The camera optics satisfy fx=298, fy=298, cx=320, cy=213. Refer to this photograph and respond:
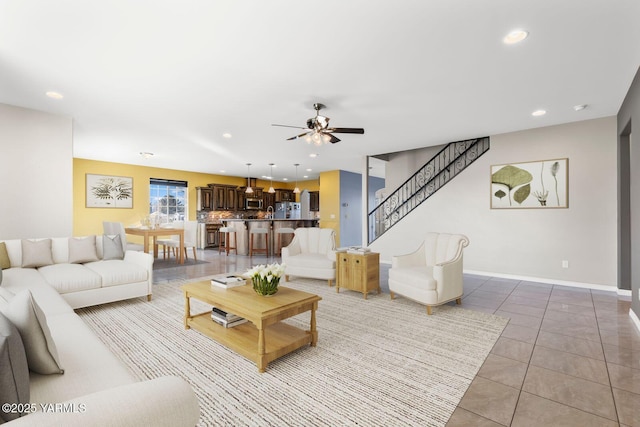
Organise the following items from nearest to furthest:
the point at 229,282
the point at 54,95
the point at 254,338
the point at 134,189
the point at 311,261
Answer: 1. the point at 254,338
2. the point at 229,282
3. the point at 54,95
4. the point at 311,261
5. the point at 134,189

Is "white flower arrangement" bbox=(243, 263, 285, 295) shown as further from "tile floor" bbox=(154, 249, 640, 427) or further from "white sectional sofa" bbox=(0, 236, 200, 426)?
"tile floor" bbox=(154, 249, 640, 427)

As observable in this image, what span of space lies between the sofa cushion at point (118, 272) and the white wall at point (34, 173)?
123 cm

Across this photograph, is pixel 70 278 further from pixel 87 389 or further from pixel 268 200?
pixel 268 200

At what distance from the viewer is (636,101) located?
3309 mm

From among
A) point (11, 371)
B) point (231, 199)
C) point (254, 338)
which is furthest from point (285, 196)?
point (11, 371)

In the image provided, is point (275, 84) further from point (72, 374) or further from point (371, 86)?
point (72, 374)

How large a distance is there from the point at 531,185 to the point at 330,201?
19.4 feet

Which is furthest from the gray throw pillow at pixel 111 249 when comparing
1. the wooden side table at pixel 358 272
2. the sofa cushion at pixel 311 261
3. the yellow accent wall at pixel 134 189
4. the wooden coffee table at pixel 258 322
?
the yellow accent wall at pixel 134 189

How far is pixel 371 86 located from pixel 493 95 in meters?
1.61

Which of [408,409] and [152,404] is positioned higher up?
[152,404]

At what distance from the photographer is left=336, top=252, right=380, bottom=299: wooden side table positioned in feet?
13.6

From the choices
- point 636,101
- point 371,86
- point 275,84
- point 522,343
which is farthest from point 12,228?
point 636,101

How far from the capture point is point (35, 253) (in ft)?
12.2

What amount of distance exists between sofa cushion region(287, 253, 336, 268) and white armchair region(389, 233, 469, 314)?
111 cm
